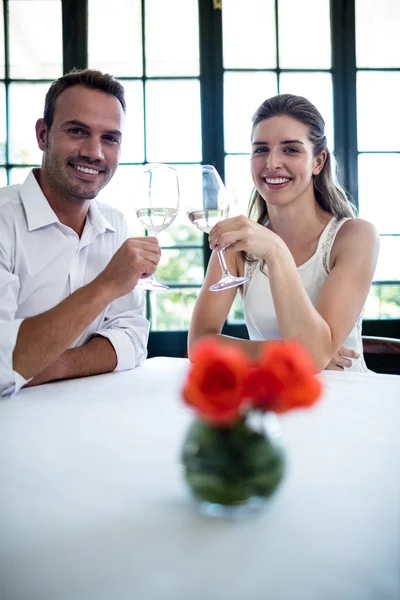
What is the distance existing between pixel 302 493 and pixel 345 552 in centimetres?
12

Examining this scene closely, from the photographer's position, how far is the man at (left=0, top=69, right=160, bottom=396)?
1187 mm

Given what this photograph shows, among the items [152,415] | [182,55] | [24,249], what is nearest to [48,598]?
[152,415]

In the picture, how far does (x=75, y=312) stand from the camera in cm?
120

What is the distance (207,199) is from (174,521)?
0.78 metres

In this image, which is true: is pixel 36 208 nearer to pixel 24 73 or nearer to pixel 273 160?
pixel 273 160

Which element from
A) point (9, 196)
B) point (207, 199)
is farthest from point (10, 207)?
point (207, 199)

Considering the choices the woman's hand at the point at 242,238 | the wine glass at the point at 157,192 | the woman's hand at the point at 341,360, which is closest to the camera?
the wine glass at the point at 157,192

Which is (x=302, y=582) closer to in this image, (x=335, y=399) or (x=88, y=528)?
(x=88, y=528)

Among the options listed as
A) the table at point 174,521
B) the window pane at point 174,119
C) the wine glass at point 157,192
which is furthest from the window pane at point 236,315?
the table at point 174,521

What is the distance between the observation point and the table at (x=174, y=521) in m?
0.44

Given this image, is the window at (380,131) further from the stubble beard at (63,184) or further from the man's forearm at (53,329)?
the man's forearm at (53,329)

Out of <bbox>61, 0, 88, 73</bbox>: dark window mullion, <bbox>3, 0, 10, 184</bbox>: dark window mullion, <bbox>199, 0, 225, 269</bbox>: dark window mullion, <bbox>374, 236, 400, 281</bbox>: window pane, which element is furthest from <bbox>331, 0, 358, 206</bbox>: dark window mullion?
<bbox>3, 0, 10, 184</bbox>: dark window mullion

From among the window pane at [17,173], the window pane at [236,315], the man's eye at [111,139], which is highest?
the window pane at [17,173]

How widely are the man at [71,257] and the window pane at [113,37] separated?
1.55m
